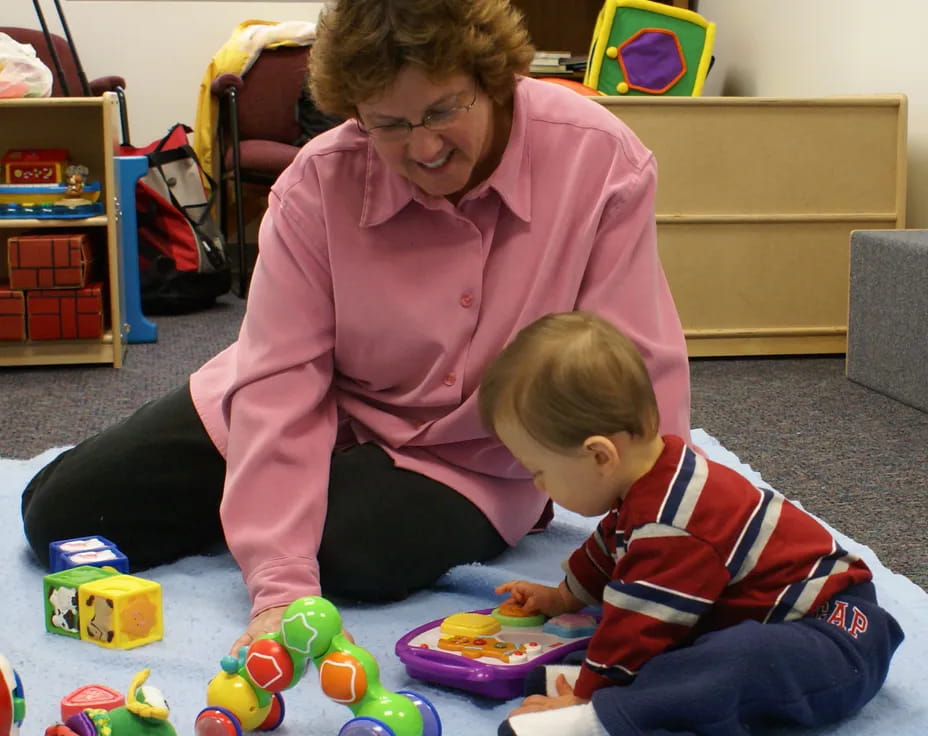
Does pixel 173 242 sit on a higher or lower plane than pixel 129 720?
lower

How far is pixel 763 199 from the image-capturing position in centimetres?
263

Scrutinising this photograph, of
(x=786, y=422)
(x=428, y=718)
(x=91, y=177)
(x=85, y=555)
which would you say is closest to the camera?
(x=428, y=718)

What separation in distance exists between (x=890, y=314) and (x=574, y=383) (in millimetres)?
1587

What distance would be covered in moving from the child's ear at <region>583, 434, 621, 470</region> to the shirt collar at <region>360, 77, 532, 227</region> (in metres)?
0.37

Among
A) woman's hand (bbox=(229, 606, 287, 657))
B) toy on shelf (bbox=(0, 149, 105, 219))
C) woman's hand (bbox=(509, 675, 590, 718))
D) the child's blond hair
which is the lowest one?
woman's hand (bbox=(229, 606, 287, 657))

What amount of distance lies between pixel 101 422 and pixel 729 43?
235cm

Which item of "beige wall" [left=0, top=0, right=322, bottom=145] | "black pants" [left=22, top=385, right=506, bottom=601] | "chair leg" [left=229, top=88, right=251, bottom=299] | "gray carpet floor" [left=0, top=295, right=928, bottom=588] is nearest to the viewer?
"black pants" [left=22, top=385, right=506, bottom=601]

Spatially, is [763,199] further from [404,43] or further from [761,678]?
[761,678]

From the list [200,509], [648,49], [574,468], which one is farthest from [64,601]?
[648,49]

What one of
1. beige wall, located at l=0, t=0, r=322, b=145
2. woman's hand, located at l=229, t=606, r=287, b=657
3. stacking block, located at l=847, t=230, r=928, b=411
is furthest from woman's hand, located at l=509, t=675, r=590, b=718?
beige wall, located at l=0, t=0, r=322, b=145

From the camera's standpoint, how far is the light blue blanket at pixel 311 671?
3.46 feet

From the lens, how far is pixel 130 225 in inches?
113

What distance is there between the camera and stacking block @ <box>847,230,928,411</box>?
7.31 ft

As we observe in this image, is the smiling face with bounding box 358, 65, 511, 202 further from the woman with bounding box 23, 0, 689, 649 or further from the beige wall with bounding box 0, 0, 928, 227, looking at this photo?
the beige wall with bounding box 0, 0, 928, 227
